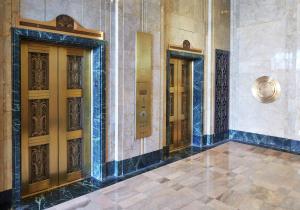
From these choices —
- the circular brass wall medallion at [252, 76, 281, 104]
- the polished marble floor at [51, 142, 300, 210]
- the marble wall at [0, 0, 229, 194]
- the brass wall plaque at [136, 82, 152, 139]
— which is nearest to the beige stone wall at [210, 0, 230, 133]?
the marble wall at [0, 0, 229, 194]

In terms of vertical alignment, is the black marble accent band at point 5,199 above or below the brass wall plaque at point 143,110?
below

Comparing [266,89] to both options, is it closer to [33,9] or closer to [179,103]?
[179,103]

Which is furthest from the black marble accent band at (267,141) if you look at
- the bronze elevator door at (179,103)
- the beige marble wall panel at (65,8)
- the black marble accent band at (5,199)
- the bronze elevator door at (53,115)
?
the black marble accent band at (5,199)

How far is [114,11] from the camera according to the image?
393 cm

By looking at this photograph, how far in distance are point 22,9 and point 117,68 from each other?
5.02 feet

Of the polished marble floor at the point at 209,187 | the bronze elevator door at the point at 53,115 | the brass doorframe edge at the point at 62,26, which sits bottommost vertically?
the polished marble floor at the point at 209,187

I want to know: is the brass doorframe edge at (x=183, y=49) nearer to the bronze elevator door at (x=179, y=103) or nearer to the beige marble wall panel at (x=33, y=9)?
the bronze elevator door at (x=179, y=103)

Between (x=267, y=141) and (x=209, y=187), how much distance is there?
10.4 feet

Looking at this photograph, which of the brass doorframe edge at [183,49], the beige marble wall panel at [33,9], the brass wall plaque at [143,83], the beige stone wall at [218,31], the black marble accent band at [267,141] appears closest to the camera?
the beige marble wall panel at [33,9]

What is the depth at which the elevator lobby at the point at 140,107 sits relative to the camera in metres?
→ 3.09

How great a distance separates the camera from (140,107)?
4.30 meters

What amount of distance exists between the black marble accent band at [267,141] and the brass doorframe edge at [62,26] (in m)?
4.54

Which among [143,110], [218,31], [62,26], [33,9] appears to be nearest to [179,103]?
[143,110]

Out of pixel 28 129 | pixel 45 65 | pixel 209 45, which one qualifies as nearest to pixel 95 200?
pixel 28 129
